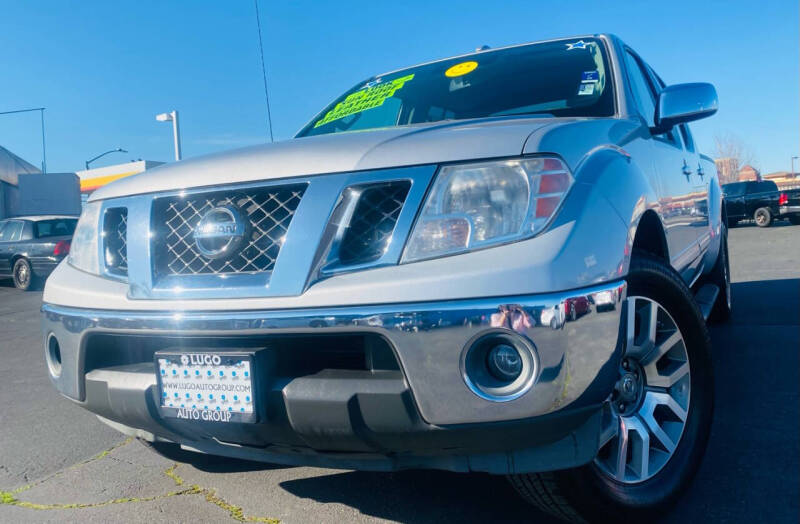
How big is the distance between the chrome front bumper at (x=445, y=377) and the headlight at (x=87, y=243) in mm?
721

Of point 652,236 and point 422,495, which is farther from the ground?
point 652,236

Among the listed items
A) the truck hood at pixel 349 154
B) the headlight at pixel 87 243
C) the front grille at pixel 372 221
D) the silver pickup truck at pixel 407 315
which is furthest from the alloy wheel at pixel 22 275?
the front grille at pixel 372 221

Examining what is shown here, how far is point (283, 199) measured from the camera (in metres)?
1.89

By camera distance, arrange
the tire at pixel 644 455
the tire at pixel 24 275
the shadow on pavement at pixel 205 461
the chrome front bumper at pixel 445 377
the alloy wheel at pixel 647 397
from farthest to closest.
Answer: the tire at pixel 24 275
the shadow on pavement at pixel 205 461
the alloy wheel at pixel 647 397
the tire at pixel 644 455
the chrome front bumper at pixel 445 377

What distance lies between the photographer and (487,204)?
1.74m

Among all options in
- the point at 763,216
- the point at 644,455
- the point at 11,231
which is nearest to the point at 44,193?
the point at 11,231

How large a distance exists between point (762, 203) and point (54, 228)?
1854cm

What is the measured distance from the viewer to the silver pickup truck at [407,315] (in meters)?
1.61

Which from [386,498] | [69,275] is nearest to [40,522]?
[69,275]

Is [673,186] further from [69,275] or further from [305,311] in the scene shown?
[69,275]

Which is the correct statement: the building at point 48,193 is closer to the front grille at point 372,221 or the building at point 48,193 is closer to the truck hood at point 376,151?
the truck hood at point 376,151

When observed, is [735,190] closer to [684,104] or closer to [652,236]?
[684,104]

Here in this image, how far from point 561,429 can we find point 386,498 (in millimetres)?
916

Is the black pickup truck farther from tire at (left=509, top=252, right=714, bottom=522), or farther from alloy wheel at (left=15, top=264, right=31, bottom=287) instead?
tire at (left=509, top=252, right=714, bottom=522)
